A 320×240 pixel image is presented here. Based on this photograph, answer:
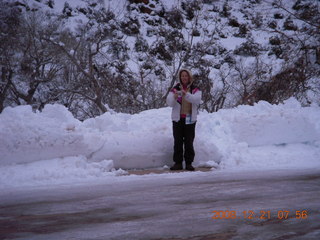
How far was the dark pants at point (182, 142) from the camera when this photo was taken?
6074mm

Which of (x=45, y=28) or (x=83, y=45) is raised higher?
(x=45, y=28)

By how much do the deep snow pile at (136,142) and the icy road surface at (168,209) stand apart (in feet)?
3.05

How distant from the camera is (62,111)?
632 centimetres

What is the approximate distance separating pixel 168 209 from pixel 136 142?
339cm

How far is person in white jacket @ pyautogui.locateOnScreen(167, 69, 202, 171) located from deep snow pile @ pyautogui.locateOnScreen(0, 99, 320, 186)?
1.38 ft

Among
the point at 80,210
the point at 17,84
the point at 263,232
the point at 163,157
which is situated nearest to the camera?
the point at 263,232

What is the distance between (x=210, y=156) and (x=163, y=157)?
0.84m

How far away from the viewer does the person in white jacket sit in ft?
19.7

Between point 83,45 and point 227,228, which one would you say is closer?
point 227,228

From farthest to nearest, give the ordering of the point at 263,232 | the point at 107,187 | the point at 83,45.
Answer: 1. the point at 83,45
2. the point at 107,187
3. the point at 263,232

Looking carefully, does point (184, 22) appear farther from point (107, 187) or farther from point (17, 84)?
point (107, 187)

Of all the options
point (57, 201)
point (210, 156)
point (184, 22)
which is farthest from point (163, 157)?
point (184, 22)
